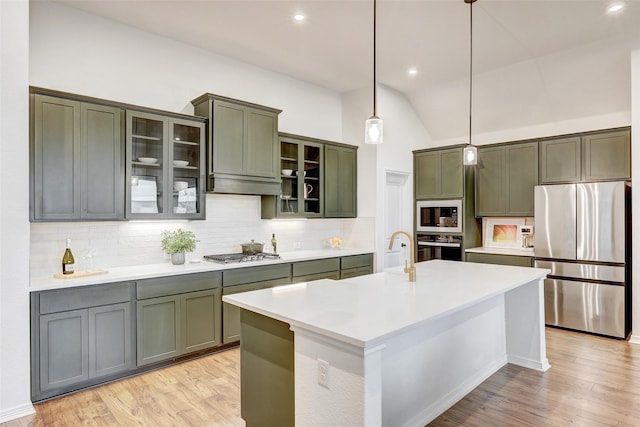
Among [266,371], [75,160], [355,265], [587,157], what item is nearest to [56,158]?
[75,160]

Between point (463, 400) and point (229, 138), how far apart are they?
10.8ft

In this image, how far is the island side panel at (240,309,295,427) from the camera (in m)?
2.01

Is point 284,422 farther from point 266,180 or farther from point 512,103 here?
point 512,103

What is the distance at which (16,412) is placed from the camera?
2561 millimetres

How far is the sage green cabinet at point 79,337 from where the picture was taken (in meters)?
2.71

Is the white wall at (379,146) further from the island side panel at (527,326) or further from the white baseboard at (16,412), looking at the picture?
the white baseboard at (16,412)

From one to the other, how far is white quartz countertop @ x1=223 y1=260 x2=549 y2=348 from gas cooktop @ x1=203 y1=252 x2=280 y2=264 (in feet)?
4.91

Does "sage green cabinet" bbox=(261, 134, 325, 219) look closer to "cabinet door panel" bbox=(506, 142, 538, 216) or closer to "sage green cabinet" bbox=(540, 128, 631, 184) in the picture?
"cabinet door panel" bbox=(506, 142, 538, 216)

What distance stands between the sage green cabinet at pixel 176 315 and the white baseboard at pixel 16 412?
2.51ft

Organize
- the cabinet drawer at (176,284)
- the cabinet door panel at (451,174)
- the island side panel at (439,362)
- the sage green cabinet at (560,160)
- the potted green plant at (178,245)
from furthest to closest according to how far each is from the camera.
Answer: the cabinet door panel at (451,174) < the sage green cabinet at (560,160) < the potted green plant at (178,245) < the cabinet drawer at (176,284) < the island side panel at (439,362)

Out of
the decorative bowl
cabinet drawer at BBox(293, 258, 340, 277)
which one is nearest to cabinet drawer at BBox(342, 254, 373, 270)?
cabinet drawer at BBox(293, 258, 340, 277)

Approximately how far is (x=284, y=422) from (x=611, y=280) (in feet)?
13.7

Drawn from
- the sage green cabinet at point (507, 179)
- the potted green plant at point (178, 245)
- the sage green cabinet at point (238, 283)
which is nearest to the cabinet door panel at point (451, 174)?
the sage green cabinet at point (507, 179)

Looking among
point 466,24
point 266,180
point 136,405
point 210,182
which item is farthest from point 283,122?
point 136,405
